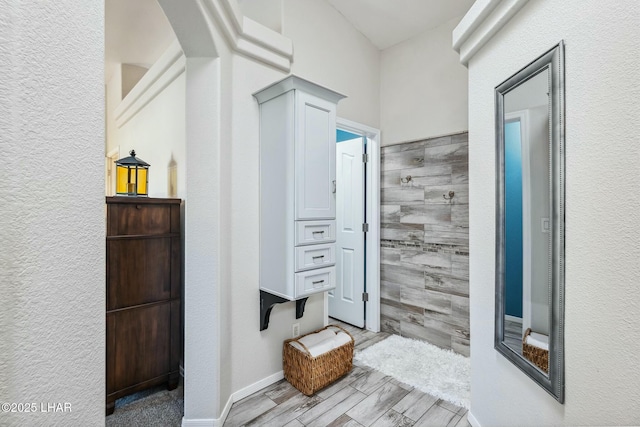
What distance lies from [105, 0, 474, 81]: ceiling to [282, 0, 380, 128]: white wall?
120 mm

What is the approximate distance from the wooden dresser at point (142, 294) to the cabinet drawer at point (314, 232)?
989mm

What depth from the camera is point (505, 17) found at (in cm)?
133

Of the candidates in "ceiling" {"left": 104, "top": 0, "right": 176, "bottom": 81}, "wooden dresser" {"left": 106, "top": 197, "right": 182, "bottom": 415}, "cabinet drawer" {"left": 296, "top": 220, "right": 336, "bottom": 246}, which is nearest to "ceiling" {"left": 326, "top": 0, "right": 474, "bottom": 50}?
"ceiling" {"left": 104, "top": 0, "right": 176, "bottom": 81}

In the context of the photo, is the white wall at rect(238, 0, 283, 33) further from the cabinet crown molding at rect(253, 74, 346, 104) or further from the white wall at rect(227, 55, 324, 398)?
the cabinet crown molding at rect(253, 74, 346, 104)

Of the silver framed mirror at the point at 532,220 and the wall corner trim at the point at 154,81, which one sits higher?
the wall corner trim at the point at 154,81

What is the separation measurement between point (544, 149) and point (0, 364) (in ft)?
5.27

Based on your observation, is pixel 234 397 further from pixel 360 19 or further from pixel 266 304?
pixel 360 19

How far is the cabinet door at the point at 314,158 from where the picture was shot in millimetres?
1910

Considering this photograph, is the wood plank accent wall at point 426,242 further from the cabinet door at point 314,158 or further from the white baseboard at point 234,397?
the white baseboard at point 234,397

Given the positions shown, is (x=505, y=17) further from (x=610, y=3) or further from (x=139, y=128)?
(x=139, y=128)

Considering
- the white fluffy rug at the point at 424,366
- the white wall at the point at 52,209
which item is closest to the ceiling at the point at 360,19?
the white wall at the point at 52,209

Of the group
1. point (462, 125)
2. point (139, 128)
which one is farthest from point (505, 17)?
point (139, 128)

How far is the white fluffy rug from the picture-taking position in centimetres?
215

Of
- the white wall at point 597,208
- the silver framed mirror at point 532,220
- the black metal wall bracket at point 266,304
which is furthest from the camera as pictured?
the black metal wall bracket at point 266,304
